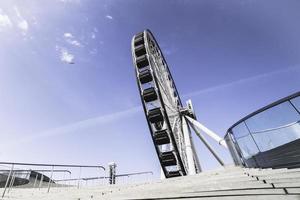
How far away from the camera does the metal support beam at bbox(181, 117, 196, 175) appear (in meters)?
14.3

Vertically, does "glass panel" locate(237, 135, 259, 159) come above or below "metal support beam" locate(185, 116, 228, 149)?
below

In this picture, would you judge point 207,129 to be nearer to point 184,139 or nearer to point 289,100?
point 184,139

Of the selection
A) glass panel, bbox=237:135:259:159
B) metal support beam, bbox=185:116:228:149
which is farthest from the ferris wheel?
glass panel, bbox=237:135:259:159

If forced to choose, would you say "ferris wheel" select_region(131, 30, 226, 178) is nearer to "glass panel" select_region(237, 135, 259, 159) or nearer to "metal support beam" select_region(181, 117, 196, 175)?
"metal support beam" select_region(181, 117, 196, 175)

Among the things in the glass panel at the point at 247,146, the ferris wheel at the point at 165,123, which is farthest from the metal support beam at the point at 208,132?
the glass panel at the point at 247,146

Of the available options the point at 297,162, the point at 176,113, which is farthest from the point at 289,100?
the point at 176,113

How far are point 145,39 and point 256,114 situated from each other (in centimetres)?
1502

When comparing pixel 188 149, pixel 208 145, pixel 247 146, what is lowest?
pixel 247 146

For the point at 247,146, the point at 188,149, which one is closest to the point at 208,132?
the point at 188,149

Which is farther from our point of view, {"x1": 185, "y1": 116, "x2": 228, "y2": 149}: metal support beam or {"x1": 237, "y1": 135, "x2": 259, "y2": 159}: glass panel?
{"x1": 185, "y1": 116, "x2": 228, "y2": 149}: metal support beam

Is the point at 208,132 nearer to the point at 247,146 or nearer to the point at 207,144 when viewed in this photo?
the point at 207,144

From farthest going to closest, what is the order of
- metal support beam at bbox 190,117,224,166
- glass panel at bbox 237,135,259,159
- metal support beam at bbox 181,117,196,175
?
metal support beam at bbox 190,117,224,166 → metal support beam at bbox 181,117,196,175 → glass panel at bbox 237,135,259,159

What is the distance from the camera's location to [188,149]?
15672mm

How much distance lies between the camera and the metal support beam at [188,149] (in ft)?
47.1
